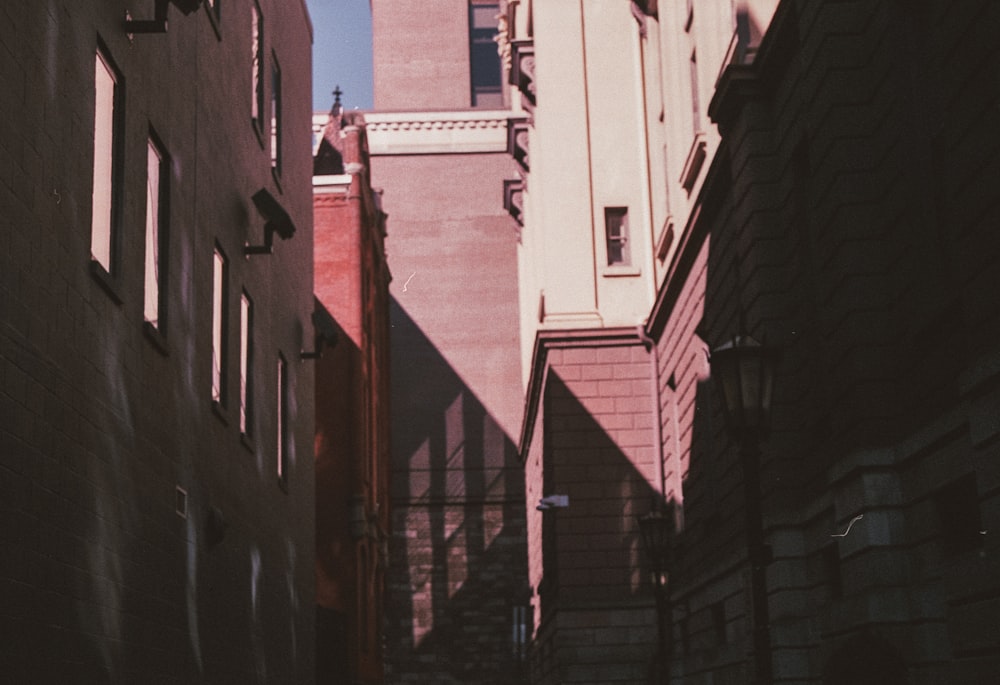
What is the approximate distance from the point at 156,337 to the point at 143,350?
42cm

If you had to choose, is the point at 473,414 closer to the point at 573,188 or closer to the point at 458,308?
the point at 458,308

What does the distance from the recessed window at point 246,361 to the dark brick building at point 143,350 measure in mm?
53

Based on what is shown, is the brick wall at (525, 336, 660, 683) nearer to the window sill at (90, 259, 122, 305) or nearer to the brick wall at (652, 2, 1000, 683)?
the brick wall at (652, 2, 1000, 683)

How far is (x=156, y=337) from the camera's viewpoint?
14.1m

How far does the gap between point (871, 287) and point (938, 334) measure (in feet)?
4.97

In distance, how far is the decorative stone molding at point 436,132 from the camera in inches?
2307

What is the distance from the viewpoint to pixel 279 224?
2092 centimetres

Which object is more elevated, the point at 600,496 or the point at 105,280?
the point at 600,496

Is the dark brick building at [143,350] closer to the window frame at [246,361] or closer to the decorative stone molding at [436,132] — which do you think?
→ the window frame at [246,361]

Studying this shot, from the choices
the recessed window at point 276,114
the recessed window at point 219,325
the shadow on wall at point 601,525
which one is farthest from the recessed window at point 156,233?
the shadow on wall at point 601,525

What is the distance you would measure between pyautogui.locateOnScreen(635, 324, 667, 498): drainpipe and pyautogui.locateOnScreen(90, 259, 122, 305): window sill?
63.5 feet

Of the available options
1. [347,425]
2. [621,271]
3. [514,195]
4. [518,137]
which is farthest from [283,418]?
[514,195]

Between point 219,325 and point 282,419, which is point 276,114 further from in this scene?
point 219,325

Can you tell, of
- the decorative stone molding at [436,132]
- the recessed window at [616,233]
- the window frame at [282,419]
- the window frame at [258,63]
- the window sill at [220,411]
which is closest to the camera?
the window sill at [220,411]
